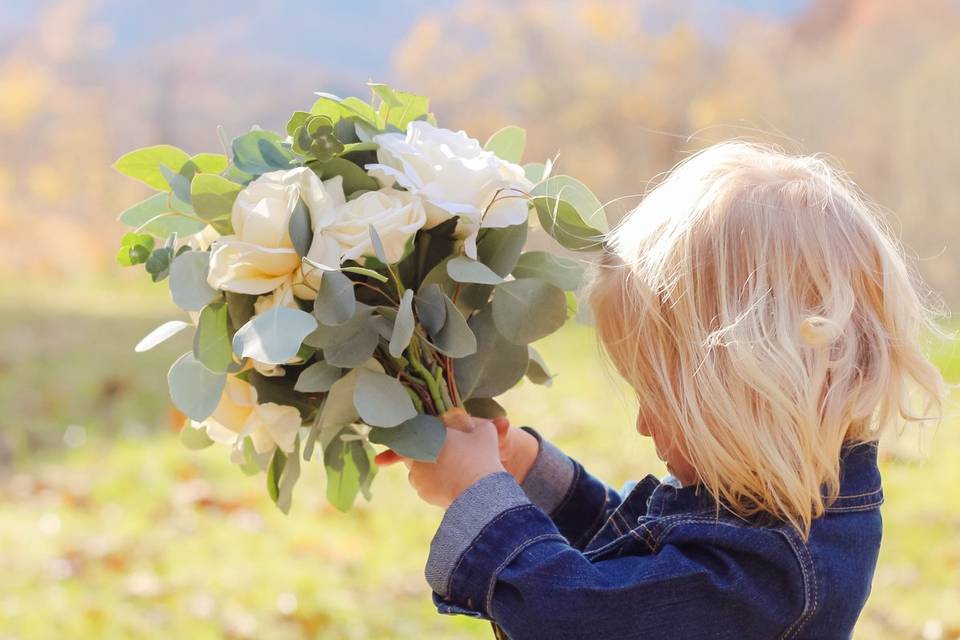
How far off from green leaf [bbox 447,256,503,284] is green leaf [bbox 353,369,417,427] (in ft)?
0.51

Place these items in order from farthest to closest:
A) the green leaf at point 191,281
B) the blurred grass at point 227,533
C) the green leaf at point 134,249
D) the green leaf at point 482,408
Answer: the blurred grass at point 227,533 < the green leaf at point 482,408 < the green leaf at point 134,249 < the green leaf at point 191,281

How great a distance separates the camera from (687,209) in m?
1.35

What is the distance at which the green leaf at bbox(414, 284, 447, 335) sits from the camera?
1268 mm

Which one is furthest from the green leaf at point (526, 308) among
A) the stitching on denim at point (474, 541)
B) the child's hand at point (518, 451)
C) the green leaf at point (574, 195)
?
the child's hand at point (518, 451)

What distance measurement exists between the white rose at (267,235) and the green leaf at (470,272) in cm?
15

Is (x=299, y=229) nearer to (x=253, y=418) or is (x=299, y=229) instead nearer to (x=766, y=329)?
(x=253, y=418)

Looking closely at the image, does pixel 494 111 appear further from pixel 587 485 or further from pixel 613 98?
pixel 587 485

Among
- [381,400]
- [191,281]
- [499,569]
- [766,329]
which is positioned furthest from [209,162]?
[766,329]

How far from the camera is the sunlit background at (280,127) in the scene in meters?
2.83

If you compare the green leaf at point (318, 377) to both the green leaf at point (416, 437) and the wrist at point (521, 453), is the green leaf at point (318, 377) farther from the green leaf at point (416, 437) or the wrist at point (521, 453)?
the wrist at point (521, 453)

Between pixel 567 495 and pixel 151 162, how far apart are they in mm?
809

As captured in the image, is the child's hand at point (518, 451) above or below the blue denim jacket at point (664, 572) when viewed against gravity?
below

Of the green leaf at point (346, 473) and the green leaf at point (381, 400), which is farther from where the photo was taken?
the green leaf at point (346, 473)

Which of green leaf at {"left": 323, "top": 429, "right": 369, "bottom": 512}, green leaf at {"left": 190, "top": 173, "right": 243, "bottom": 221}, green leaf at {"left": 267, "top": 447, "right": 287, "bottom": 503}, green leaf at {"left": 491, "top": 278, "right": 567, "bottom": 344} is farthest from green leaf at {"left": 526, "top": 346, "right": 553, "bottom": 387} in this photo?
green leaf at {"left": 190, "top": 173, "right": 243, "bottom": 221}
